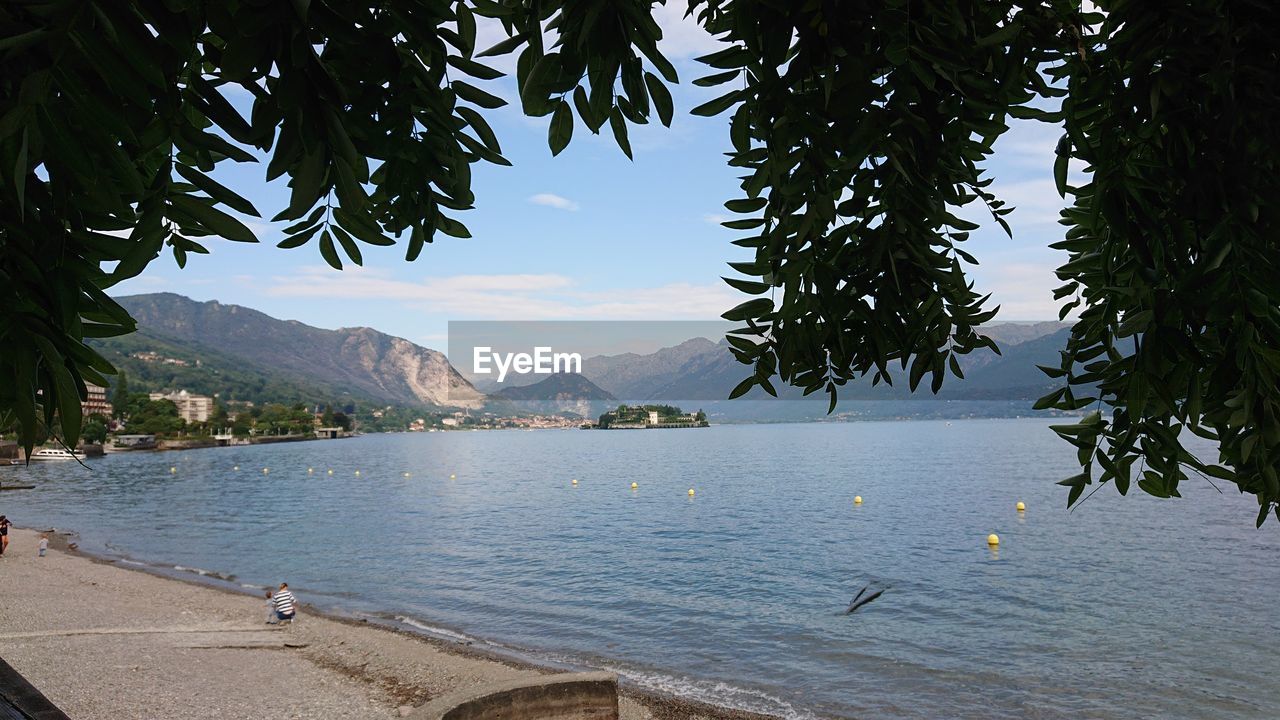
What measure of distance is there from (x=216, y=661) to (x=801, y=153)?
83.6 ft

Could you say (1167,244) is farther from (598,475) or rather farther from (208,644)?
(598,475)

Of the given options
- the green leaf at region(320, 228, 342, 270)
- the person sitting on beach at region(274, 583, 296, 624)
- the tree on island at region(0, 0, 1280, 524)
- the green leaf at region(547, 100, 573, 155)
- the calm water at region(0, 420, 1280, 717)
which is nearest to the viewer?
the tree on island at region(0, 0, 1280, 524)

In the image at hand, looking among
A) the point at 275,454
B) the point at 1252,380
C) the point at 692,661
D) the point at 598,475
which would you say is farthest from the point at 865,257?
the point at 275,454

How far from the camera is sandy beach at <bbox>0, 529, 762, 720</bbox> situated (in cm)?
1889

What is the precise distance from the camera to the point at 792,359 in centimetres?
303

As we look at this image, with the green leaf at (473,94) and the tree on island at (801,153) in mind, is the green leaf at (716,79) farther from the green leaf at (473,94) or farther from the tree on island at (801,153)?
the green leaf at (473,94)

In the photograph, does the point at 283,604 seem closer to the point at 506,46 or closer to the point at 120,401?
the point at 506,46

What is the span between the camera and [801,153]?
8.39 feet

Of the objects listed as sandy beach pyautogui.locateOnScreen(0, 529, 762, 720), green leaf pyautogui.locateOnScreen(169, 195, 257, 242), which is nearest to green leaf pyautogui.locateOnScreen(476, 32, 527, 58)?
green leaf pyautogui.locateOnScreen(169, 195, 257, 242)

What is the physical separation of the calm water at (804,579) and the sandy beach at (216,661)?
3.54m

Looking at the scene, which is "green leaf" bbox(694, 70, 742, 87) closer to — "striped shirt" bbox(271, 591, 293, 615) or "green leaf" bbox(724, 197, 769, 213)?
"green leaf" bbox(724, 197, 769, 213)

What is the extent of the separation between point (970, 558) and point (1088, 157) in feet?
152

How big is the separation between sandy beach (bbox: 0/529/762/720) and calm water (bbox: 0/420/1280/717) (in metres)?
3.54

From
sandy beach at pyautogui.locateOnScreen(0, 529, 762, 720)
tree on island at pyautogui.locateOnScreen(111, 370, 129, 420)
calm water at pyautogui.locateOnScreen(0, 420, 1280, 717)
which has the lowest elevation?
calm water at pyautogui.locateOnScreen(0, 420, 1280, 717)
